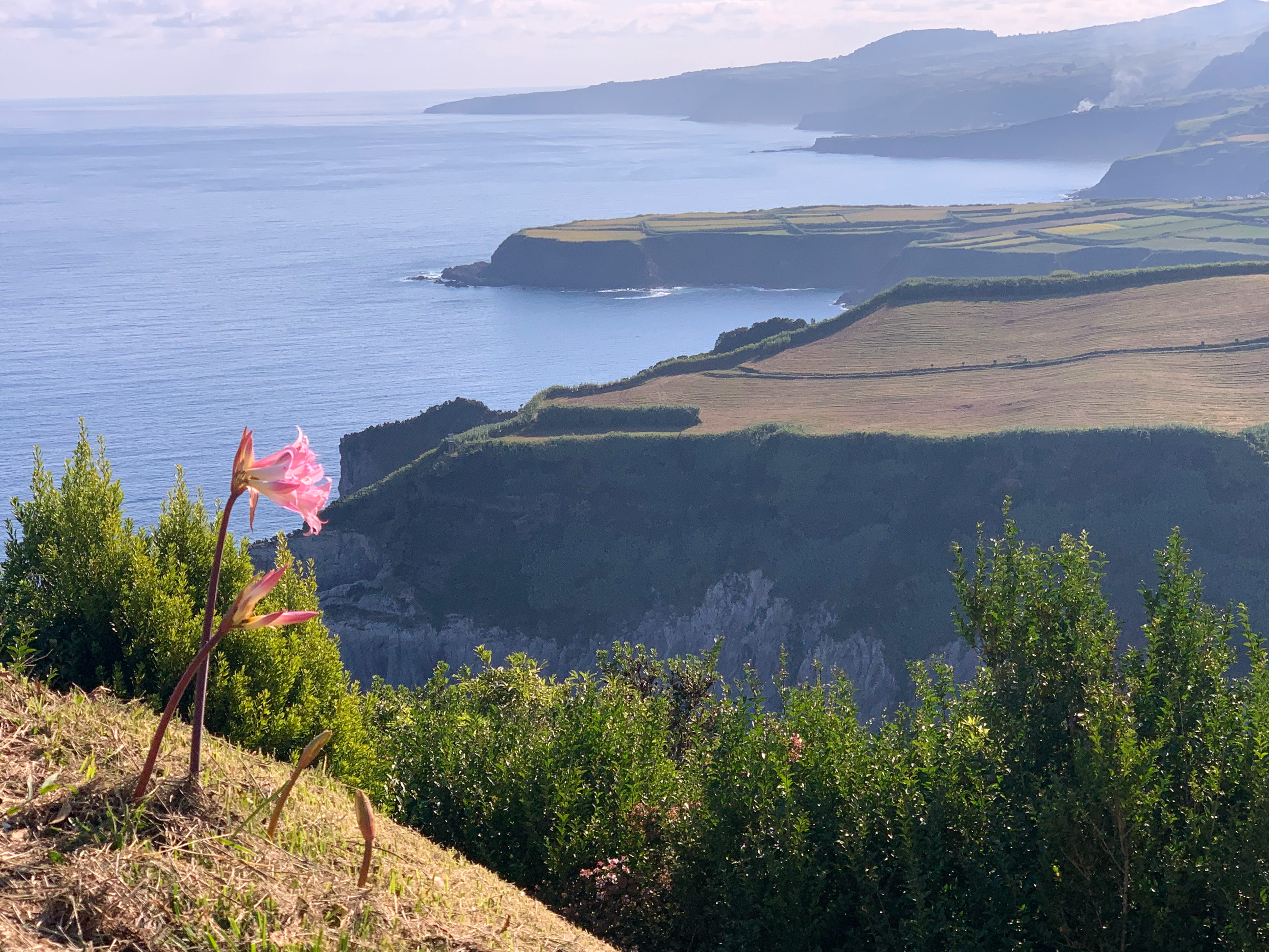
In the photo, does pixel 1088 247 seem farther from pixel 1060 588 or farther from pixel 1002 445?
pixel 1060 588

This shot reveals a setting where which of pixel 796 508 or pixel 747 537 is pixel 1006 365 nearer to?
pixel 796 508

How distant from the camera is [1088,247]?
171000mm

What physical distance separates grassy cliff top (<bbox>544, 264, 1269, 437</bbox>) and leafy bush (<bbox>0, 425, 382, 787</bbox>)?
69999 mm

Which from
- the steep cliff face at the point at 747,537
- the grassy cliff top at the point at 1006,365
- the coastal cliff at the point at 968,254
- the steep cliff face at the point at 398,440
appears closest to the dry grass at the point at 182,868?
the steep cliff face at the point at 747,537

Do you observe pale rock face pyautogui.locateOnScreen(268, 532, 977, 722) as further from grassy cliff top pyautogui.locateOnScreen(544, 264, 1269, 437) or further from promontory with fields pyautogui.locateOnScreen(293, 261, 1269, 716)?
grassy cliff top pyautogui.locateOnScreen(544, 264, 1269, 437)

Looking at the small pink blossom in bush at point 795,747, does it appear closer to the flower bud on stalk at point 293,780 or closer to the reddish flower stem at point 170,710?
the flower bud on stalk at point 293,780

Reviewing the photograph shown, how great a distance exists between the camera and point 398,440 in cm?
9819

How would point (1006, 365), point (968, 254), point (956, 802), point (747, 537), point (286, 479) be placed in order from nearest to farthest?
point (286, 479) → point (956, 802) → point (747, 537) → point (1006, 365) → point (968, 254)

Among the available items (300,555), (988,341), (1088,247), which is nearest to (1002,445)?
(988,341)

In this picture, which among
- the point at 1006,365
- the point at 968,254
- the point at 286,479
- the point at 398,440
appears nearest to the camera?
the point at 286,479

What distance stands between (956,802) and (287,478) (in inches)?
364

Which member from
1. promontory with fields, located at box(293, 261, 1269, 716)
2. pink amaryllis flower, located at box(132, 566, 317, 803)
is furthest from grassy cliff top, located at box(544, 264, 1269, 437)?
pink amaryllis flower, located at box(132, 566, 317, 803)

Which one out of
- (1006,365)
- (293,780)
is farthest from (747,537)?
(293,780)

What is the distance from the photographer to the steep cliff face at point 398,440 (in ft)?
319
